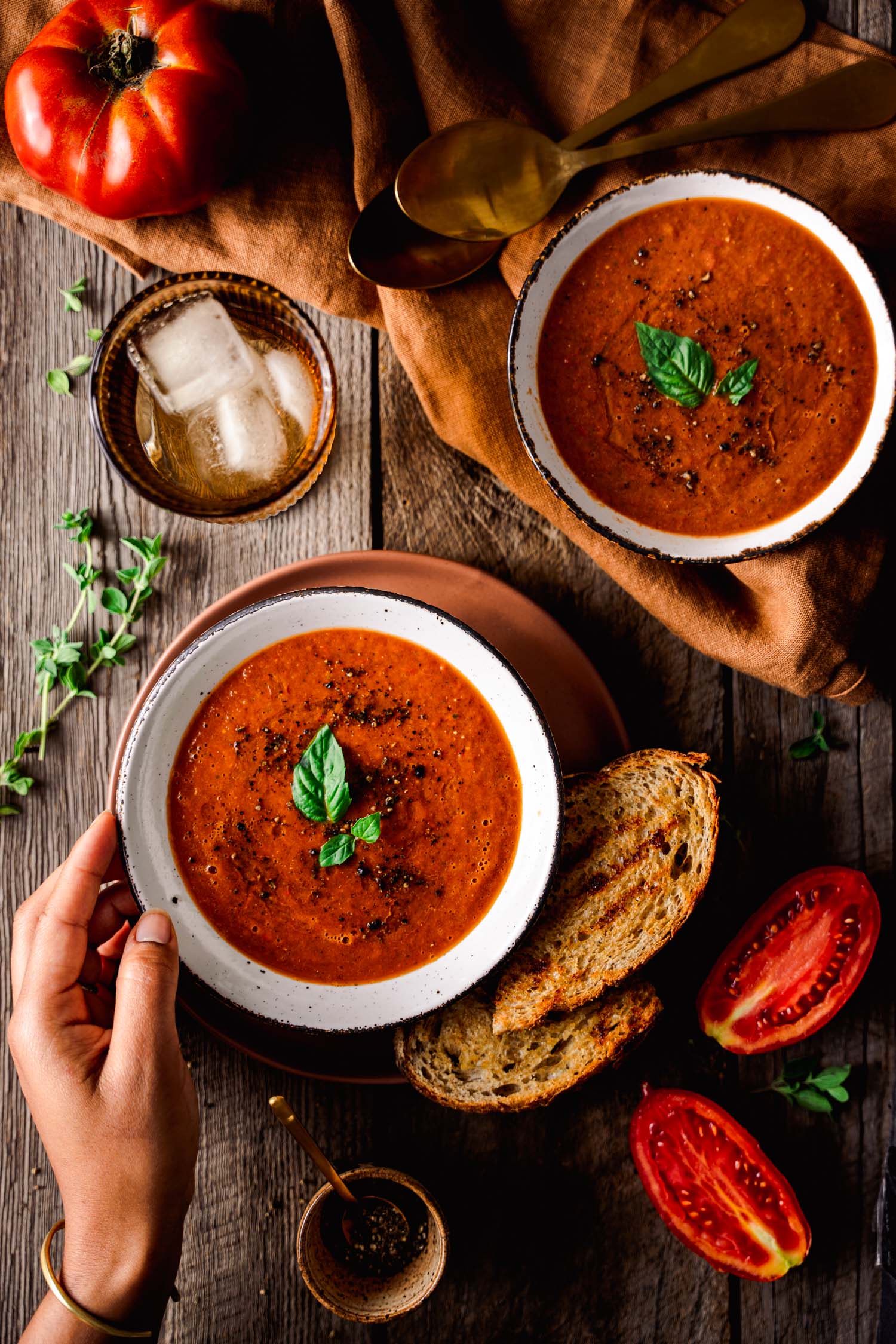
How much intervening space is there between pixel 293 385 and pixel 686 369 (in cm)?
112

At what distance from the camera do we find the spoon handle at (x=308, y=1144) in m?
2.41

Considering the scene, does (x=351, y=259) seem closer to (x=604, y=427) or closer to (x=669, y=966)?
(x=604, y=427)

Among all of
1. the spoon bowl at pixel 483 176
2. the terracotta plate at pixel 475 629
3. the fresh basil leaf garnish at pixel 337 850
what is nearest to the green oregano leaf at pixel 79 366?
the terracotta plate at pixel 475 629

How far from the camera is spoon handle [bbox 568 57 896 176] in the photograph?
7.91 ft

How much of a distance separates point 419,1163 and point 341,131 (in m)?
2.91

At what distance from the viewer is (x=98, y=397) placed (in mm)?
2688

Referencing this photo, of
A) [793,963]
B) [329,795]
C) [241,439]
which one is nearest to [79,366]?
[241,439]

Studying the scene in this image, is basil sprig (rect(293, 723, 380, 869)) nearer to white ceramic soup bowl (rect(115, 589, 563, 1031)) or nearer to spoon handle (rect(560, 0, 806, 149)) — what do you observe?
white ceramic soup bowl (rect(115, 589, 563, 1031))

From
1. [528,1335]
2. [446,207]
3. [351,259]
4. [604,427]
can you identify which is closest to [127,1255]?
[528,1335]

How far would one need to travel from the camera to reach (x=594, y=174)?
2520 millimetres

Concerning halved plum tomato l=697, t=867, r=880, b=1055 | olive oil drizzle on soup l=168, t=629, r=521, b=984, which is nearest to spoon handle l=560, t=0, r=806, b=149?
olive oil drizzle on soup l=168, t=629, r=521, b=984

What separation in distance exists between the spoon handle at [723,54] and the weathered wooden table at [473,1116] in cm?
32

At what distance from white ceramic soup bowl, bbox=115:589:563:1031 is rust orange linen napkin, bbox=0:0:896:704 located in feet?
1.73

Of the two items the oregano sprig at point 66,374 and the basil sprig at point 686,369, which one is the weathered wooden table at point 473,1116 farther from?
the basil sprig at point 686,369
